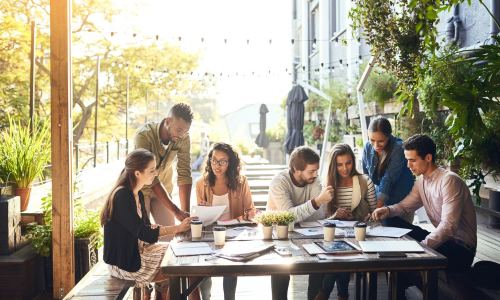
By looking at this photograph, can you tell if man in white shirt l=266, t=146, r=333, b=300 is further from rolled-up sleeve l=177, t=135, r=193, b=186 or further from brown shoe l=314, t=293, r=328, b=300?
rolled-up sleeve l=177, t=135, r=193, b=186

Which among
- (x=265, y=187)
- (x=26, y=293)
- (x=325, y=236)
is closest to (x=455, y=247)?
(x=325, y=236)

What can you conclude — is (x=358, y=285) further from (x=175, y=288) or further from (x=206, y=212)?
(x=175, y=288)

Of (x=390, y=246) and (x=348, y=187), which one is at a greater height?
(x=348, y=187)

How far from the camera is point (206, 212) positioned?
280 cm

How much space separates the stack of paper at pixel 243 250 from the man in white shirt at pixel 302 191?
0.69m

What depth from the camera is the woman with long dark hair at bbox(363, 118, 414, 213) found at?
140 inches

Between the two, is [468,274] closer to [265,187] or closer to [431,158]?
[431,158]

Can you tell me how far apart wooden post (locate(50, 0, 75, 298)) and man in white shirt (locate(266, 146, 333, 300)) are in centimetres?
159

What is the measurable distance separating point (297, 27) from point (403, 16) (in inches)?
550

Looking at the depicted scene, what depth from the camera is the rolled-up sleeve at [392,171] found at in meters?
3.63

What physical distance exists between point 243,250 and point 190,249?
0.29m

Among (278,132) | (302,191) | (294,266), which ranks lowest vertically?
(294,266)

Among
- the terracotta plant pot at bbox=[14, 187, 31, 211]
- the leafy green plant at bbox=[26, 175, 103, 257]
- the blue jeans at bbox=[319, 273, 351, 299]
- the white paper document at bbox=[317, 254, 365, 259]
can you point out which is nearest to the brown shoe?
the blue jeans at bbox=[319, 273, 351, 299]

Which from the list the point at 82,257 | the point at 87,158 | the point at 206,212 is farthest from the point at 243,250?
the point at 87,158
